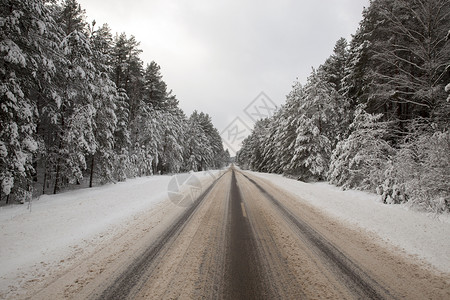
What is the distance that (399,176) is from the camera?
800 cm

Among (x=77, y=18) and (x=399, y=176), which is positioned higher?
(x=77, y=18)

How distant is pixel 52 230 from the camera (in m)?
5.62

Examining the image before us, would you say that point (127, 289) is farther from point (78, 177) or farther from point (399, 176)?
point (78, 177)

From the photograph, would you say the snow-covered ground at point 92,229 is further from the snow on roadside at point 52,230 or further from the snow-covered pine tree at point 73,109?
the snow-covered pine tree at point 73,109

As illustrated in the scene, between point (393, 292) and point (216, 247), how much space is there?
318 centimetres

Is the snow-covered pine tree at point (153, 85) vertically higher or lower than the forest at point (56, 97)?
higher

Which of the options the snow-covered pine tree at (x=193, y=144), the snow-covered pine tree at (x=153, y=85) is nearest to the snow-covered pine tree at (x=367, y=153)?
the snow-covered pine tree at (x=153, y=85)

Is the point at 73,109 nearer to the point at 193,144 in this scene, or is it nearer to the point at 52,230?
the point at 52,230

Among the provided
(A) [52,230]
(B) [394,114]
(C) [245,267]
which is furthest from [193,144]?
(C) [245,267]

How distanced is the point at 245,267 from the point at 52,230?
6.01m

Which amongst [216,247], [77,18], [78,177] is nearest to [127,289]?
[216,247]

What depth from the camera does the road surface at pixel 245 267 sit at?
2.86m

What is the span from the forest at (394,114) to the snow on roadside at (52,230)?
1098 cm

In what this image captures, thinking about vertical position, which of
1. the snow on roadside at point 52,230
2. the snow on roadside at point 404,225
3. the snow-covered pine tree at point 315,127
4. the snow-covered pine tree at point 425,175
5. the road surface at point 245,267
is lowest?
the snow on roadside at point 52,230
